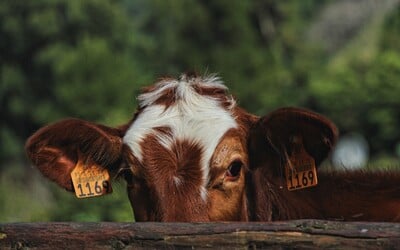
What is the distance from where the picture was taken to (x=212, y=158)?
5.74 meters

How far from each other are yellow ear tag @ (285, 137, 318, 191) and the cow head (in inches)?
1.5

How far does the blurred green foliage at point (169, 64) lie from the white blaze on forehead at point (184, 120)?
65.7 feet

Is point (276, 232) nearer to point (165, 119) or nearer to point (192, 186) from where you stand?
point (192, 186)

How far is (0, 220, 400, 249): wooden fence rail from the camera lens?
11.9 feet

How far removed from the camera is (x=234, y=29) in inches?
1558

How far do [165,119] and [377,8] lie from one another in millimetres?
61103

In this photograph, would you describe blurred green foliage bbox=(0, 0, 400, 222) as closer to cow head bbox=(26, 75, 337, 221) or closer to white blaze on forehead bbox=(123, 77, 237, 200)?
cow head bbox=(26, 75, 337, 221)

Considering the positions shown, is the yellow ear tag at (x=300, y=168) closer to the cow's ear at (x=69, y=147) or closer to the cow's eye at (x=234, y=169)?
the cow's eye at (x=234, y=169)

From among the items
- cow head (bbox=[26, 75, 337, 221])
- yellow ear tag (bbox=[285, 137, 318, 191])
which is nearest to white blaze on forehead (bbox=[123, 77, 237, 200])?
cow head (bbox=[26, 75, 337, 221])

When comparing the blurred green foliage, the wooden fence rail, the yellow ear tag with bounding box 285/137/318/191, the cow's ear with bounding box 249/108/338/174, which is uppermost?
the blurred green foliage

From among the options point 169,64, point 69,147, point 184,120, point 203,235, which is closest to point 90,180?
point 69,147

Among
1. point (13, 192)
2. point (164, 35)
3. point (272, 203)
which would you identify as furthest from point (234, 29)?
point (272, 203)

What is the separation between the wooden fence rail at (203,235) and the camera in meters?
3.64

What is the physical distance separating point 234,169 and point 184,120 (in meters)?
0.39
